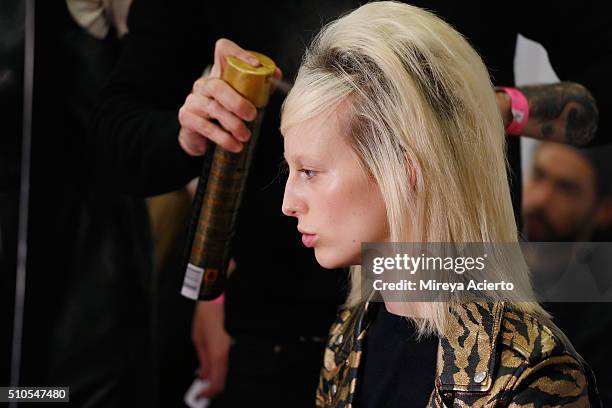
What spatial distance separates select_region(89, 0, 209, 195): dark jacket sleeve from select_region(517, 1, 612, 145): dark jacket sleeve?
53cm

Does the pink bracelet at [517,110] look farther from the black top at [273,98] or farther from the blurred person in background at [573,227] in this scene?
the blurred person in background at [573,227]

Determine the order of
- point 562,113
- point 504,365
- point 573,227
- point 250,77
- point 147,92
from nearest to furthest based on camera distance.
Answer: point 504,365, point 250,77, point 562,113, point 147,92, point 573,227

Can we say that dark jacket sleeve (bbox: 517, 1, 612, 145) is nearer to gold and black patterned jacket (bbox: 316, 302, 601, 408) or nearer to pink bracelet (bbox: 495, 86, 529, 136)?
pink bracelet (bbox: 495, 86, 529, 136)

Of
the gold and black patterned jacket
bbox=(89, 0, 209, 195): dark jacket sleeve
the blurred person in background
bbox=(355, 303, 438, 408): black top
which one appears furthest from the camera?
the blurred person in background

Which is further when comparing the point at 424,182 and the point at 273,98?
the point at 273,98

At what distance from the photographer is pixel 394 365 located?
1.04 metres

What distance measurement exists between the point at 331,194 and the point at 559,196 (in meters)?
0.70

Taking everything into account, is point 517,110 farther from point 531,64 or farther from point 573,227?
point 573,227

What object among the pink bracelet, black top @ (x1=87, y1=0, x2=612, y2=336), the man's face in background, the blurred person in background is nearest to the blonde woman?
the pink bracelet

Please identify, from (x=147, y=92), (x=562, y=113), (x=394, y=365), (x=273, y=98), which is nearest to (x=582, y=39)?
(x=562, y=113)

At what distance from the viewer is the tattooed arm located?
3.85ft

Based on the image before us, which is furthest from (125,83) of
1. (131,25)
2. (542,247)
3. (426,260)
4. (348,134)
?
(542,247)

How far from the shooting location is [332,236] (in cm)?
97

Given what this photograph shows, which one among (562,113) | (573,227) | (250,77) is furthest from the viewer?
(573,227)
